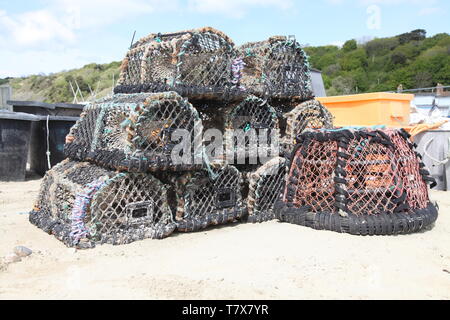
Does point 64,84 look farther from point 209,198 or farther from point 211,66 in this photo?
point 209,198

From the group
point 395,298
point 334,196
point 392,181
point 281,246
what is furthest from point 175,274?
point 392,181

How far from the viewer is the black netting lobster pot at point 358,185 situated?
158 inches

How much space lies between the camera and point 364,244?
12.3 feet

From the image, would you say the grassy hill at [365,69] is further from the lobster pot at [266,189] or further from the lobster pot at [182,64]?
the lobster pot at [266,189]

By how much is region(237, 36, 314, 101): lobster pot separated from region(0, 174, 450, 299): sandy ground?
5.31ft

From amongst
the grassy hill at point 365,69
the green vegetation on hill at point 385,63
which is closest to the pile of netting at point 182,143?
the grassy hill at point 365,69

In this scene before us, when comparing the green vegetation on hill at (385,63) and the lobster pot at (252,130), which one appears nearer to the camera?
the lobster pot at (252,130)

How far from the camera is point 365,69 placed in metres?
39.9

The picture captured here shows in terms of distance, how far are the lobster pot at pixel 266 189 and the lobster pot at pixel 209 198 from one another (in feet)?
0.39

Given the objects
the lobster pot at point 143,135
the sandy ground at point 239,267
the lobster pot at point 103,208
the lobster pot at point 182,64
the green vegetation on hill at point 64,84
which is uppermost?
the green vegetation on hill at point 64,84

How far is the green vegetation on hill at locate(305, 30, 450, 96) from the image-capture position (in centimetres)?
3334

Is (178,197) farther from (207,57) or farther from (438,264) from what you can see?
(438,264)

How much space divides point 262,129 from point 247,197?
736 millimetres

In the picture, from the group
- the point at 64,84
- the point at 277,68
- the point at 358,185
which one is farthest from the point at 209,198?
the point at 64,84
